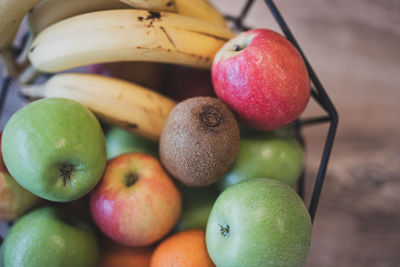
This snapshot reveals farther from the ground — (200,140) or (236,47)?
(236,47)

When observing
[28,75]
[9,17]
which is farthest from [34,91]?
[9,17]

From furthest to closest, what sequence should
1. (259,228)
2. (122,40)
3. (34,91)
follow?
(34,91) < (122,40) < (259,228)

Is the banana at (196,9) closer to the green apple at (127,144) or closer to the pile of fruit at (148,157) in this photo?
the pile of fruit at (148,157)

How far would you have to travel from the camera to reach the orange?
22.0 inches

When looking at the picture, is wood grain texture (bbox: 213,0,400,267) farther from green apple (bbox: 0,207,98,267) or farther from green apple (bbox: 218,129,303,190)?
green apple (bbox: 0,207,98,267)

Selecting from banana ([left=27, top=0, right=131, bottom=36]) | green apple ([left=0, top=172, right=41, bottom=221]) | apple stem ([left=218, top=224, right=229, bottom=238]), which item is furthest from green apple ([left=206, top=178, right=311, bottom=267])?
banana ([left=27, top=0, right=131, bottom=36])

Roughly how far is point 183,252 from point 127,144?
0.29m

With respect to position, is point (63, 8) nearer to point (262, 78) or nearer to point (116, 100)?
point (116, 100)

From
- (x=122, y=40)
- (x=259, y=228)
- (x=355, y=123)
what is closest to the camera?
(x=259, y=228)

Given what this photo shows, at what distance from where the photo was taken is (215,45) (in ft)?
2.17

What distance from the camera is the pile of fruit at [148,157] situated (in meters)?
0.52

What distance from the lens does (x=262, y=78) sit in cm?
56

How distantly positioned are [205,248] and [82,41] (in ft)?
1.50

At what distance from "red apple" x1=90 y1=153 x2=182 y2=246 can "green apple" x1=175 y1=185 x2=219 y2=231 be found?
5cm
